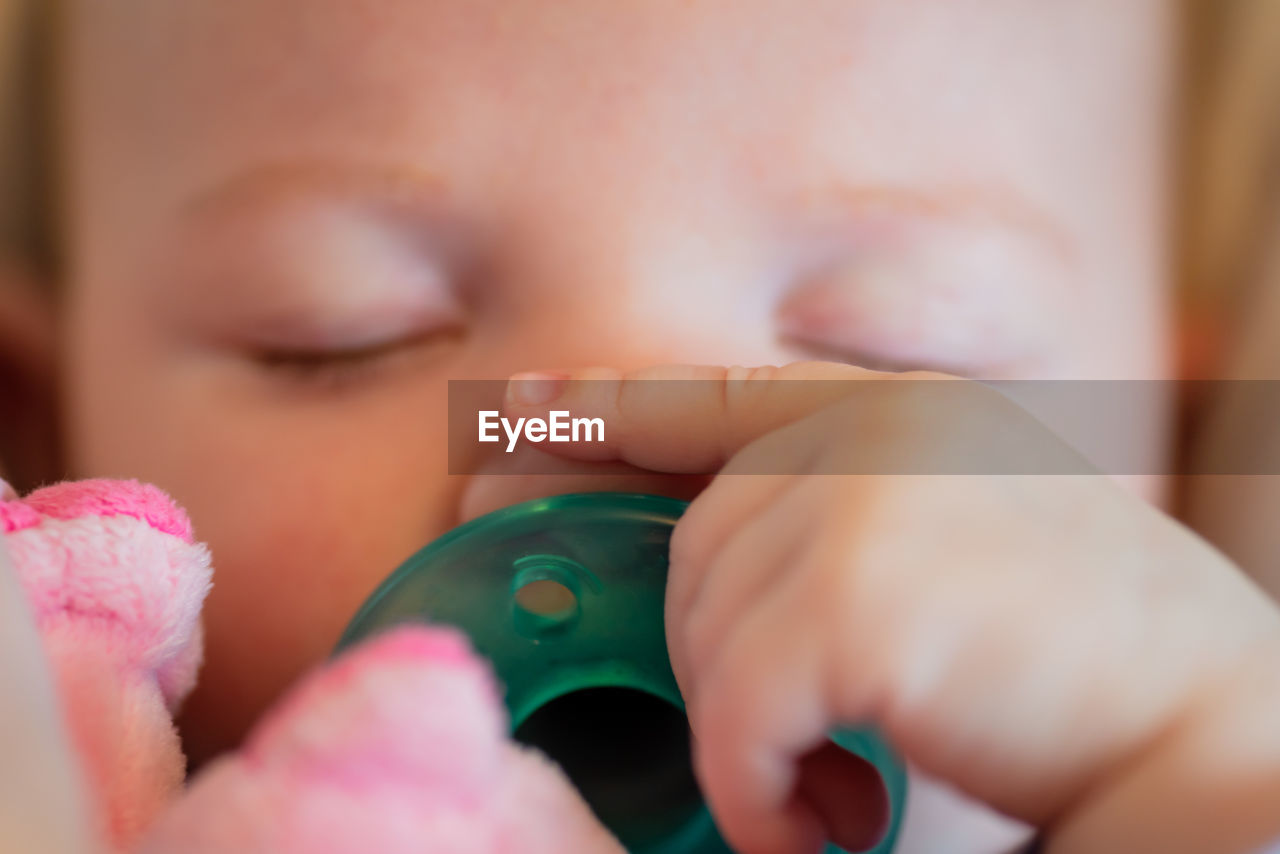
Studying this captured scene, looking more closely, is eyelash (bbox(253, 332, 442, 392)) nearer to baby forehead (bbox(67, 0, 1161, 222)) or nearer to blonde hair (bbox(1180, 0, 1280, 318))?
baby forehead (bbox(67, 0, 1161, 222))

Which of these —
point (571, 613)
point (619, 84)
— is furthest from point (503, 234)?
point (571, 613)

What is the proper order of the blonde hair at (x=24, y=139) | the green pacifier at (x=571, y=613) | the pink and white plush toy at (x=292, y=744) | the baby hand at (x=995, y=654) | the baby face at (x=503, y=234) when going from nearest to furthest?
1. the pink and white plush toy at (x=292, y=744)
2. the baby hand at (x=995, y=654)
3. the green pacifier at (x=571, y=613)
4. the baby face at (x=503, y=234)
5. the blonde hair at (x=24, y=139)

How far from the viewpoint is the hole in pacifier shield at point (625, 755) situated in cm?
65

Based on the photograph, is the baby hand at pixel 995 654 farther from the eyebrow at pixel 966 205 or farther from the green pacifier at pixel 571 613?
the eyebrow at pixel 966 205

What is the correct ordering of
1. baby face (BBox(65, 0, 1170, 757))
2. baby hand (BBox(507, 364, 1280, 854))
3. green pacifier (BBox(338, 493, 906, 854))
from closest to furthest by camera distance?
1. baby hand (BBox(507, 364, 1280, 854))
2. green pacifier (BBox(338, 493, 906, 854))
3. baby face (BBox(65, 0, 1170, 757))

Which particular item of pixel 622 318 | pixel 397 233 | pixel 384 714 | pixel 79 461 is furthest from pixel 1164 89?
pixel 79 461

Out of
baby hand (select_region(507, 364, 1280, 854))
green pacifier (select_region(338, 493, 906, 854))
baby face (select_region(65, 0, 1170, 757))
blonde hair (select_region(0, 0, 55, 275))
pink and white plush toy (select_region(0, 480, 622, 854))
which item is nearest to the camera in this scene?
pink and white plush toy (select_region(0, 480, 622, 854))

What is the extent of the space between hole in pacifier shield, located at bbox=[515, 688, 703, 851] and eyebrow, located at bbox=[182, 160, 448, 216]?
39cm

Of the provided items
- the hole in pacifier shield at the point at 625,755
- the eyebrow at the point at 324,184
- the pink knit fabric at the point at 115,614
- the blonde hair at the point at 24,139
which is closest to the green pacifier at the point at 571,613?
the hole in pacifier shield at the point at 625,755

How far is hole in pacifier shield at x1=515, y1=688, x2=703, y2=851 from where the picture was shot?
2.15 feet

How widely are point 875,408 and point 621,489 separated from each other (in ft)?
0.64

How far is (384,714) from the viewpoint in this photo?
0.32 meters

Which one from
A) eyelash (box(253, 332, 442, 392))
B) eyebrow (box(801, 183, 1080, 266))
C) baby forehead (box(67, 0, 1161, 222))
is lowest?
eyelash (box(253, 332, 442, 392))

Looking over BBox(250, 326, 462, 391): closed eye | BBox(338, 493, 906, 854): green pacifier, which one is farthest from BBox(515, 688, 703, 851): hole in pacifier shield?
BBox(250, 326, 462, 391): closed eye
